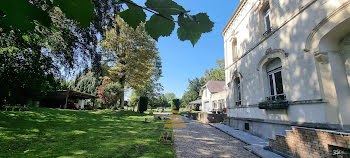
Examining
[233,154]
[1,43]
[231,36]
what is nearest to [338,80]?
[233,154]

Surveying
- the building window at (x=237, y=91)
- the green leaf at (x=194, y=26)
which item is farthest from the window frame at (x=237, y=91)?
the green leaf at (x=194, y=26)

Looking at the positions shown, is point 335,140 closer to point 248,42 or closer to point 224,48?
point 248,42

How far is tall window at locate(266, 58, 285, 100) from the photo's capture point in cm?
702

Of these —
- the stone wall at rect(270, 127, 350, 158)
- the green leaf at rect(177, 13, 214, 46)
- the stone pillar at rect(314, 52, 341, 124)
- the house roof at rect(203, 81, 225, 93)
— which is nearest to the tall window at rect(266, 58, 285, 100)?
the stone pillar at rect(314, 52, 341, 124)

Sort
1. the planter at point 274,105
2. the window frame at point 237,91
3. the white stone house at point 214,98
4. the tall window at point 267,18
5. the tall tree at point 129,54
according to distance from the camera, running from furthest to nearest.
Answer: the white stone house at point 214,98
the tall tree at point 129,54
the window frame at point 237,91
the tall window at point 267,18
the planter at point 274,105

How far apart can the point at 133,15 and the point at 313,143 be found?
553 centimetres

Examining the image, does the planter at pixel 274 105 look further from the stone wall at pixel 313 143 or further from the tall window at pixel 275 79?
the stone wall at pixel 313 143

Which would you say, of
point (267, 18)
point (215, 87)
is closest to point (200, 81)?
point (215, 87)

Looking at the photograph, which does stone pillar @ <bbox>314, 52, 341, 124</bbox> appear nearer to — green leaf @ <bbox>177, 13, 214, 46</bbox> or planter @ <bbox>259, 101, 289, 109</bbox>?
planter @ <bbox>259, 101, 289, 109</bbox>

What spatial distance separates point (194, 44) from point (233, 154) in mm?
5627

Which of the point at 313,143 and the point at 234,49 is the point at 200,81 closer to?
the point at 234,49

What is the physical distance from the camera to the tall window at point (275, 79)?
23.0 feet

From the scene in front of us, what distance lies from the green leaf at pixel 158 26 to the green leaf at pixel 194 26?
0.25ft

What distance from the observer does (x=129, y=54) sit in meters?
21.7
